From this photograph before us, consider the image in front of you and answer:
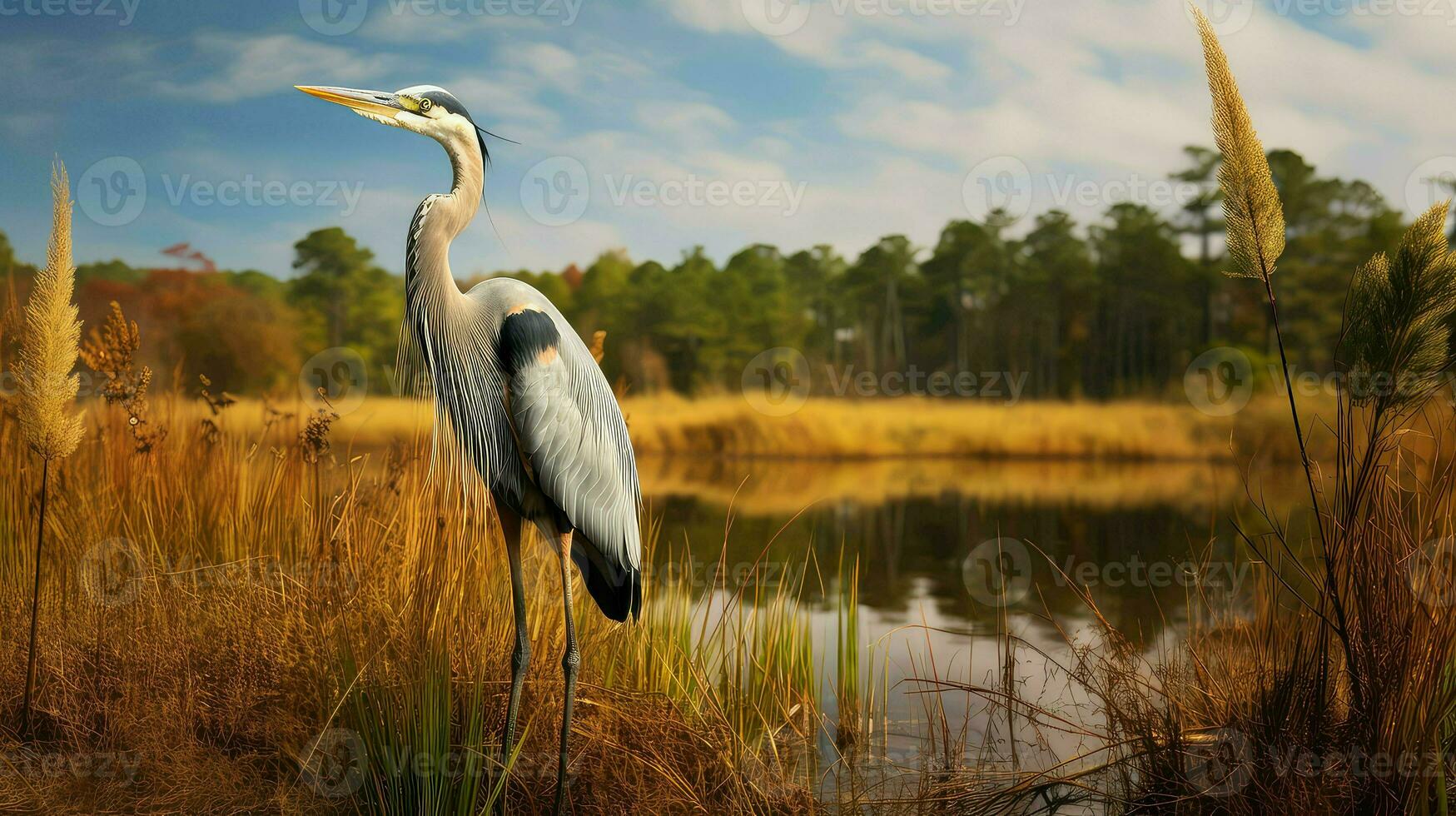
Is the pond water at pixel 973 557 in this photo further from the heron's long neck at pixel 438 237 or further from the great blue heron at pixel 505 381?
the heron's long neck at pixel 438 237

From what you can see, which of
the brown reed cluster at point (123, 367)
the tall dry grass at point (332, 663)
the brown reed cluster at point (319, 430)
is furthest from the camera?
the brown reed cluster at point (123, 367)

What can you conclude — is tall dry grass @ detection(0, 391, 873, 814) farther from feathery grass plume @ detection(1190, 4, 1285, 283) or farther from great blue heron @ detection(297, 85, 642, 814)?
feathery grass plume @ detection(1190, 4, 1285, 283)

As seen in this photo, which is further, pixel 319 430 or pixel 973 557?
pixel 973 557

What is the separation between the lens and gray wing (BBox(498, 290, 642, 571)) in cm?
295

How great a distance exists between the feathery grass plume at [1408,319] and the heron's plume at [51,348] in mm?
4185

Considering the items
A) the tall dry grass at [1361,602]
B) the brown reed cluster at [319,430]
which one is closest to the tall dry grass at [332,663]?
the brown reed cluster at [319,430]

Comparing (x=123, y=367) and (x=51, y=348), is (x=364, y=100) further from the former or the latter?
(x=123, y=367)

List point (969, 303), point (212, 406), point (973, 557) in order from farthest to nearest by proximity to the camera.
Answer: point (969, 303) < point (973, 557) < point (212, 406)

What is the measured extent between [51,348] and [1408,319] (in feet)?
14.1

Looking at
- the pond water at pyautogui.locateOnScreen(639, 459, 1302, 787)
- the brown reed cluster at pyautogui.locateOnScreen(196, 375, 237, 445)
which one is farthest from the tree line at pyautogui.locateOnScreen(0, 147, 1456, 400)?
the brown reed cluster at pyautogui.locateOnScreen(196, 375, 237, 445)

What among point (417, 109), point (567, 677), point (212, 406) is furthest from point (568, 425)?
point (212, 406)

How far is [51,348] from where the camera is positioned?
10.6 ft

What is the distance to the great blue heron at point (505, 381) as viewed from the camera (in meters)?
2.92

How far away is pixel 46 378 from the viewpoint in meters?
3.24
